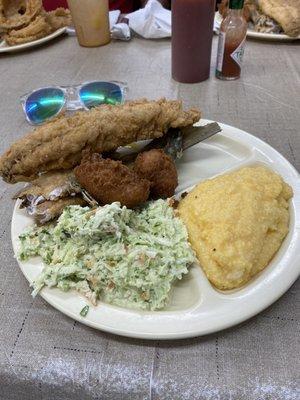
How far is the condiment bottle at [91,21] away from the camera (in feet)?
7.30

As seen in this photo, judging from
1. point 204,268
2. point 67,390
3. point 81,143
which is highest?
point 81,143

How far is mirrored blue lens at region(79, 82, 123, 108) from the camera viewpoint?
1.86 meters

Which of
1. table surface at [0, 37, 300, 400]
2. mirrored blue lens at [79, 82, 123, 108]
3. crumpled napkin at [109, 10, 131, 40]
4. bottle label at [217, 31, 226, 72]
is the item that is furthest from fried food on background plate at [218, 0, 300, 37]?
table surface at [0, 37, 300, 400]

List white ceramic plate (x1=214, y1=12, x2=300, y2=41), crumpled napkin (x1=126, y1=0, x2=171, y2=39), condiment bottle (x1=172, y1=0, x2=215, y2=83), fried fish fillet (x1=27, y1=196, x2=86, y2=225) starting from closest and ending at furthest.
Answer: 1. fried fish fillet (x1=27, y1=196, x2=86, y2=225)
2. condiment bottle (x1=172, y1=0, x2=215, y2=83)
3. white ceramic plate (x1=214, y1=12, x2=300, y2=41)
4. crumpled napkin (x1=126, y1=0, x2=171, y2=39)

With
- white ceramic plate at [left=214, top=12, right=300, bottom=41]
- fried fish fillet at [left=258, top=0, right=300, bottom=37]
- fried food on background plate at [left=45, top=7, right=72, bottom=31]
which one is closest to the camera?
fried fish fillet at [left=258, top=0, right=300, bottom=37]

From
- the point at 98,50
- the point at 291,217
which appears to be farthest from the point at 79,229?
the point at 98,50

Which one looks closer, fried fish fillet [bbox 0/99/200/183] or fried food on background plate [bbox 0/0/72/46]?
fried fish fillet [bbox 0/99/200/183]

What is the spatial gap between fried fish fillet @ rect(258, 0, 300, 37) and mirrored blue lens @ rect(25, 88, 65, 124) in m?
1.44

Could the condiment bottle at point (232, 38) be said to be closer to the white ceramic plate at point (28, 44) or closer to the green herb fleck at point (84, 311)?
the white ceramic plate at point (28, 44)

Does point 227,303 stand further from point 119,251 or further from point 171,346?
point 119,251

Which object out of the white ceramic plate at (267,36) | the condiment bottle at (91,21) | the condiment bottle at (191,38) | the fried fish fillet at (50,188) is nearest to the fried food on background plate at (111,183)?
the fried fish fillet at (50,188)

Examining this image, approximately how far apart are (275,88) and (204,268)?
142 centimetres

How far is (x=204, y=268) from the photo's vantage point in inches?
37.5

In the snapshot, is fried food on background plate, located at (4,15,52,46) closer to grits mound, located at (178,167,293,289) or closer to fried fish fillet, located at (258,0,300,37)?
fried fish fillet, located at (258,0,300,37)
